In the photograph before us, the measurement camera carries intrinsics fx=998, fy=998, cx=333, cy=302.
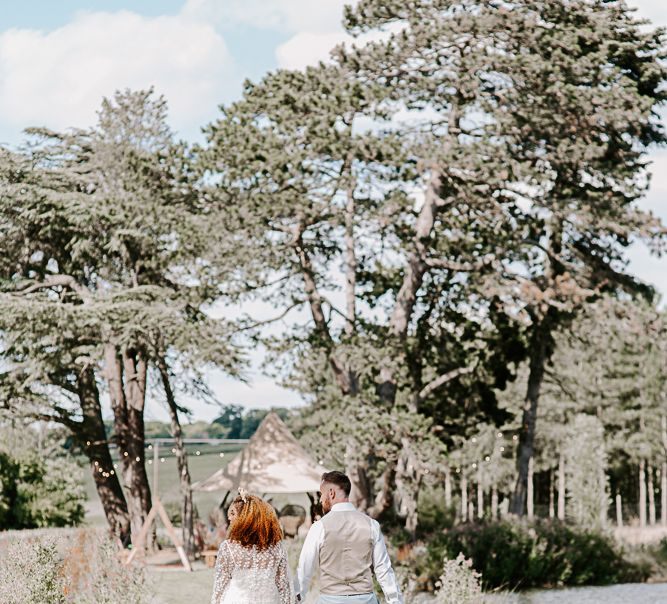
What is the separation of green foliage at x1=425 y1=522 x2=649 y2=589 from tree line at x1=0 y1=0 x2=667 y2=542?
5.58 ft

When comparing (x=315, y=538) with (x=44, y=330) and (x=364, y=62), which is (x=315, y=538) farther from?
(x=44, y=330)

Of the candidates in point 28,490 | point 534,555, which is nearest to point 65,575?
point 534,555

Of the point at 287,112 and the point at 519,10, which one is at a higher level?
the point at 519,10

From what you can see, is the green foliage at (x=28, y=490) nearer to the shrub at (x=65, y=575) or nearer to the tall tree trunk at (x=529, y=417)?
the tall tree trunk at (x=529, y=417)

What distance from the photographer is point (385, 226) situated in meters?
20.3

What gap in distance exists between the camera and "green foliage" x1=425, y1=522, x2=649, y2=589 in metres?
18.9

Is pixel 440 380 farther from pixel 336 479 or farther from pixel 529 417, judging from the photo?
pixel 336 479

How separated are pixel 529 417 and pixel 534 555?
638 cm

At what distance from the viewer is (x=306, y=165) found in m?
20.2

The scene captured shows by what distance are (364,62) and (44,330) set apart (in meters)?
9.08

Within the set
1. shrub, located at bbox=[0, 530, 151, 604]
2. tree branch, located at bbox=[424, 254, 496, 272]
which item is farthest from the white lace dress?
tree branch, located at bbox=[424, 254, 496, 272]

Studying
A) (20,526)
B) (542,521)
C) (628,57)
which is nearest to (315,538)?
(542,521)

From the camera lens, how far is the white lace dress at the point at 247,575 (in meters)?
6.36

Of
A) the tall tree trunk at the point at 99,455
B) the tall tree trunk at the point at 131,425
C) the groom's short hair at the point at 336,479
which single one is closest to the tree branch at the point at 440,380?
the tall tree trunk at the point at 131,425
